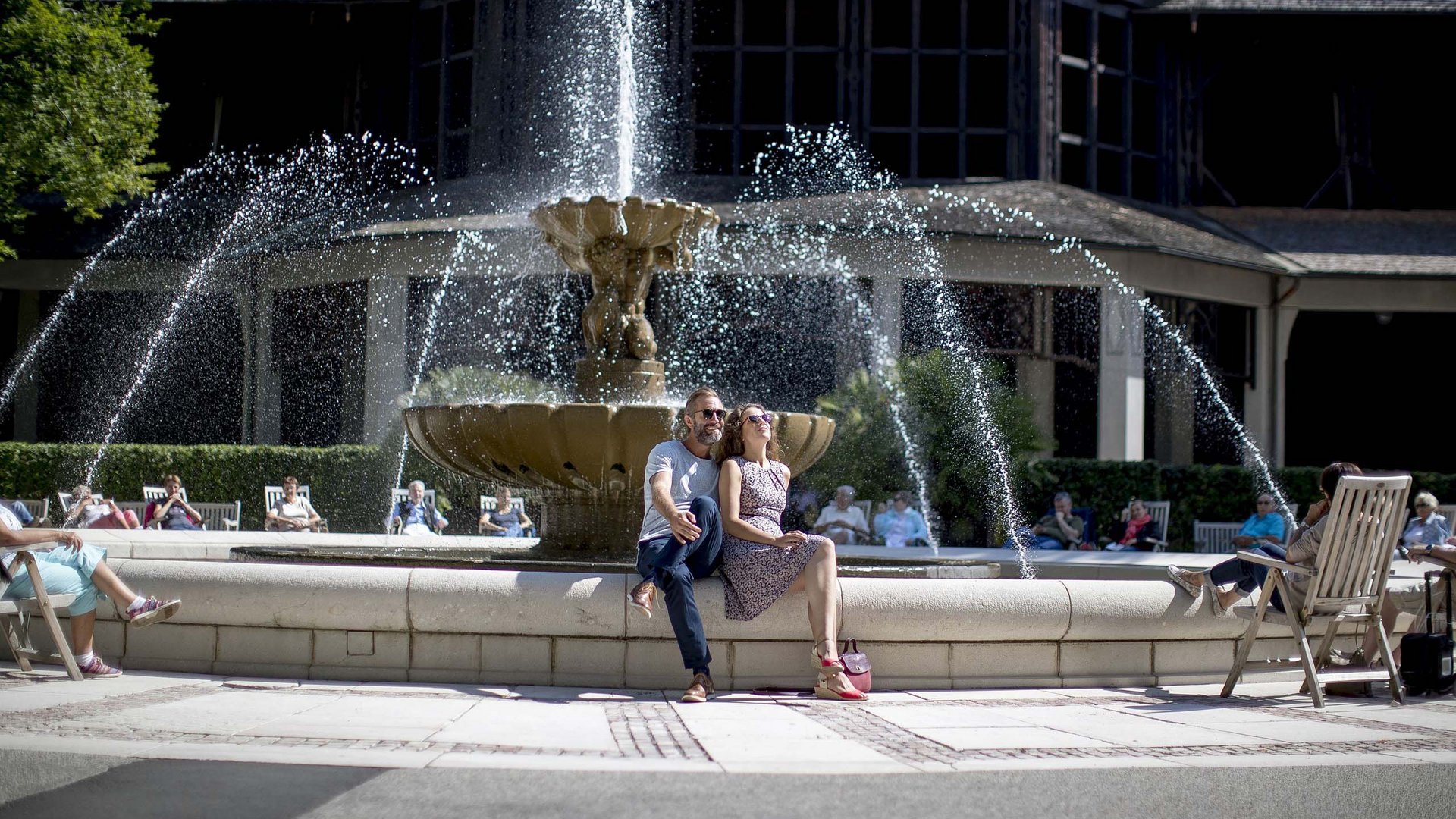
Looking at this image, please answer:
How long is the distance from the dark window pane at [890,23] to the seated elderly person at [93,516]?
1403 cm

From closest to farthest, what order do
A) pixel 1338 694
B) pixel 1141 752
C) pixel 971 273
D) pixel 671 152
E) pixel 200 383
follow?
pixel 1141 752 < pixel 1338 694 < pixel 971 273 < pixel 671 152 < pixel 200 383

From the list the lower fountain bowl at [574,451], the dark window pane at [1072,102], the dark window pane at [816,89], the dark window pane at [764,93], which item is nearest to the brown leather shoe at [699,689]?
the lower fountain bowl at [574,451]

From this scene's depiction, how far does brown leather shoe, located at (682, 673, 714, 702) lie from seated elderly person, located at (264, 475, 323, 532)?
1066 centimetres

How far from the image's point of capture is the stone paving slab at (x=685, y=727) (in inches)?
193

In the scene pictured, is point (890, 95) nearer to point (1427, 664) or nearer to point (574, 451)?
point (574, 451)

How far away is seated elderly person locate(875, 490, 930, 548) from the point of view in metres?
15.3

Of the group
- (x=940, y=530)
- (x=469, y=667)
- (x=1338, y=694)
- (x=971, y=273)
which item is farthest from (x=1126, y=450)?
(x=469, y=667)

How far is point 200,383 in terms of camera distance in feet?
94.7

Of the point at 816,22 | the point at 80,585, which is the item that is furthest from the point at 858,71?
the point at 80,585

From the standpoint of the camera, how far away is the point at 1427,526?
13883 mm

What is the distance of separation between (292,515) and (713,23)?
468 inches

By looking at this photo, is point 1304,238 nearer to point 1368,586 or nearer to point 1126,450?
point 1126,450

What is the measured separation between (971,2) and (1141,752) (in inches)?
828

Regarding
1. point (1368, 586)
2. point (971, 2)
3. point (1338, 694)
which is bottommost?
point (1338, 694)
